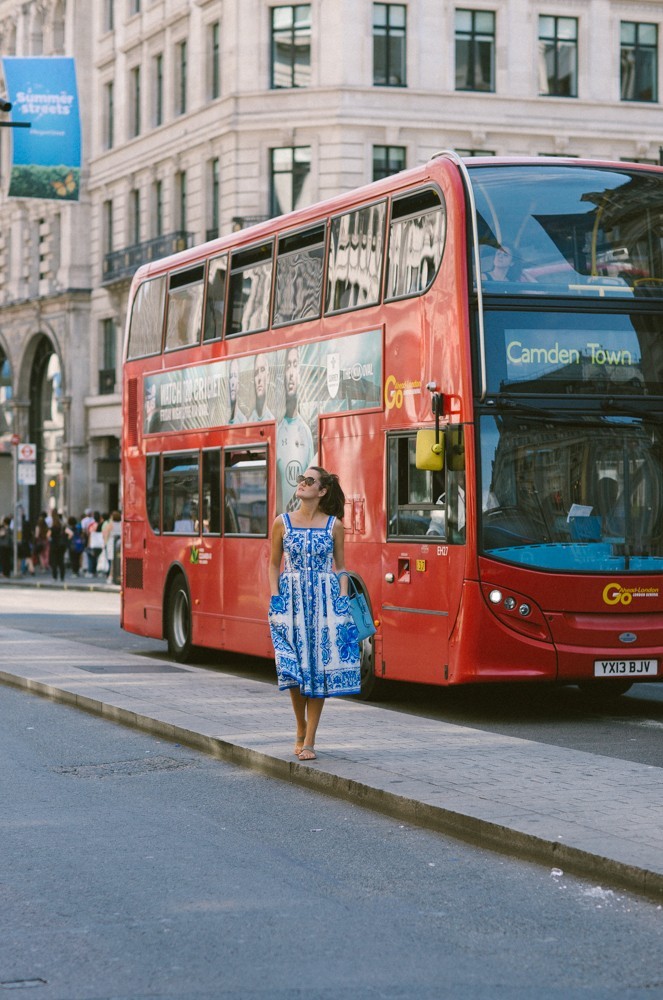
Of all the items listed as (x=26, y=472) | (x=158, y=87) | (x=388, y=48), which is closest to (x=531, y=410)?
(x=26, y=472)

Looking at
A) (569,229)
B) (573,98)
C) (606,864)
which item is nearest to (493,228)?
(569,229)

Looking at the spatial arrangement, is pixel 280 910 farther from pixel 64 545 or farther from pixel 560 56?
pixel 560 56

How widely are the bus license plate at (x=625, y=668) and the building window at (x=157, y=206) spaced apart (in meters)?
37.8

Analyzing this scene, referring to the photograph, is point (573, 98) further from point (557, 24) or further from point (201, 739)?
point (201, 739)

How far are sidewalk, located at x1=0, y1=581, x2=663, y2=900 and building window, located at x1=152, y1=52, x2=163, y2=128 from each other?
120ft

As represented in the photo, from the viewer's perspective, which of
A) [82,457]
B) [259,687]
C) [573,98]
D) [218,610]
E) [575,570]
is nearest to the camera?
[575,570]

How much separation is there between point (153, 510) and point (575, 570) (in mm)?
7594

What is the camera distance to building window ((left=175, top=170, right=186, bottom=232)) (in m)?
47.6

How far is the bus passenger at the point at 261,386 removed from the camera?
53.3 ft

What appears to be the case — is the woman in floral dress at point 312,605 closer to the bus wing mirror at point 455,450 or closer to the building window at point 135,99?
the bus wing mirror at point 455,450

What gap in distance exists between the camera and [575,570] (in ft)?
42.3

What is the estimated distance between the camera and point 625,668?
13078 mm

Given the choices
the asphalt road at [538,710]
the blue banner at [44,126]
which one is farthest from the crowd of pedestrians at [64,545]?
the asphalt road at [538,710]

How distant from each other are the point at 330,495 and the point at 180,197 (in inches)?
1535
